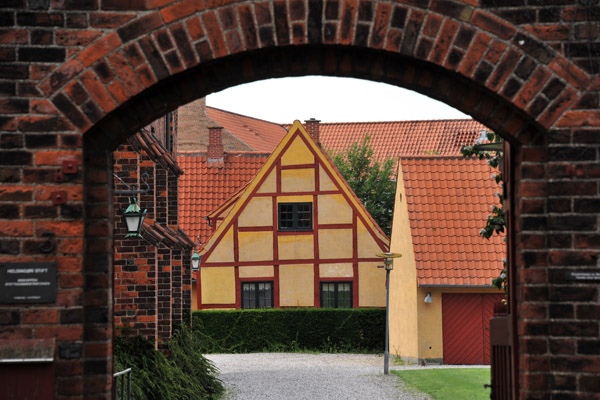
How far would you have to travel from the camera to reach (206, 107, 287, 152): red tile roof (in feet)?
144

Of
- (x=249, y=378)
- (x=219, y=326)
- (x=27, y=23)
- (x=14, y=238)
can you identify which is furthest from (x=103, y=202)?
(x=219, y=326)

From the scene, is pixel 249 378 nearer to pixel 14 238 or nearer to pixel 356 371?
pixel 356 371

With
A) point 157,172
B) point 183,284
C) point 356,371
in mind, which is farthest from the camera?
point 356,371

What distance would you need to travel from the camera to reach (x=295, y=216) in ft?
96.6

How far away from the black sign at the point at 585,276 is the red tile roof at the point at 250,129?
3707cm

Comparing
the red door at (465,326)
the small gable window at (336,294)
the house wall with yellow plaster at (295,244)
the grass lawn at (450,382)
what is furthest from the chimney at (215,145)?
the grass lawn at (450,382)

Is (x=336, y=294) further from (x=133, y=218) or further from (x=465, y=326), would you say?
(x=133, y=218)

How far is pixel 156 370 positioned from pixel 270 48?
7.85 metres

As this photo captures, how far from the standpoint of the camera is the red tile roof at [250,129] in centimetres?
4375

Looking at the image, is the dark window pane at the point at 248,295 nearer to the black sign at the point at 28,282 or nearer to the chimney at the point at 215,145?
the chimney at the point at 215,145

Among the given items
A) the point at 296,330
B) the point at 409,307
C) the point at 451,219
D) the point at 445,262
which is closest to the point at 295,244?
the point at 296,330

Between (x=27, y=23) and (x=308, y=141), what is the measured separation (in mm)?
24382

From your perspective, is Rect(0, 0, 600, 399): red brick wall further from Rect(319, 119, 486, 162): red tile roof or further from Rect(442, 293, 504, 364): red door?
Rect(319, 119, 486, 162): red tile roof

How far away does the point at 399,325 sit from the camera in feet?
85.3
